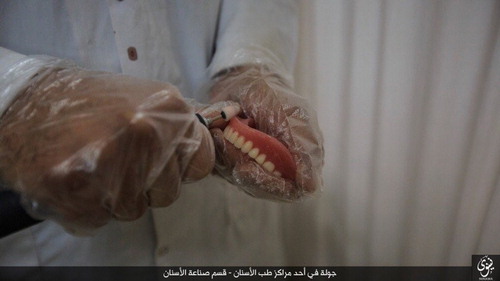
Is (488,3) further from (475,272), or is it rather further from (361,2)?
(475,272)

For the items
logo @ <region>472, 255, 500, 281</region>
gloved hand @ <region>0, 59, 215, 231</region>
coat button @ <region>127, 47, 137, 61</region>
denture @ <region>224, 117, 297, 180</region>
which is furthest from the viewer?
logo @ <region>472, 255, 500, 281</region>

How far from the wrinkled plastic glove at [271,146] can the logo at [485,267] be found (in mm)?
542

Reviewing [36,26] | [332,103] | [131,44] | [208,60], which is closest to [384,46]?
[332,103]

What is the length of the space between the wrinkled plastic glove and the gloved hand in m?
0.09

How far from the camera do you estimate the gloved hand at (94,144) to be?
32 cm

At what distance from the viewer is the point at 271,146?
45cm

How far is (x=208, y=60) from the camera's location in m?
0.70

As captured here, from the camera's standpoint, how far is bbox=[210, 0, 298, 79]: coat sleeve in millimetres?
624

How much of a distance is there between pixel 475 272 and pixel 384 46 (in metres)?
0.57

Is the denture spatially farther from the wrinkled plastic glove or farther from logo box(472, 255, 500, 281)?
logo box(472, 255, 500, 281)

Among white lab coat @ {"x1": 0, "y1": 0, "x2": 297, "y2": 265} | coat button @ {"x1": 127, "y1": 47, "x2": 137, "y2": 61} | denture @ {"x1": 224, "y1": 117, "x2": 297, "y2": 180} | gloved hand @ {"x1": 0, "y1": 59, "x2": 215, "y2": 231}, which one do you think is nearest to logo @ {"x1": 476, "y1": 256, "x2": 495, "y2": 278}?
white lab coat @ {"x1": 0, "y1": 0, "x2": 297, "y2": 265}

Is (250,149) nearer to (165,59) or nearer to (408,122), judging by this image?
(165,59)
